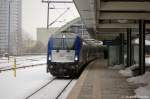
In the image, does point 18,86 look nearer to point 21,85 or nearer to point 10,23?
point 21,85

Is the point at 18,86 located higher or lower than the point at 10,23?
lower

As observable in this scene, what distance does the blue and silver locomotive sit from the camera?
26234 mm

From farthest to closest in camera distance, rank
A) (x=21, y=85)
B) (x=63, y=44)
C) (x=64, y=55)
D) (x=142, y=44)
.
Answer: (x=63, y=44), (x=64, y=55), (x=142, y=44), (x=21, y=85)

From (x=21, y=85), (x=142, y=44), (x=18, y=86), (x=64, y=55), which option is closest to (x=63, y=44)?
(x=64, y=55)

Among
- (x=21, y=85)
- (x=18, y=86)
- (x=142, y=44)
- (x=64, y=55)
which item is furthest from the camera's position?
(x=64, y=55)

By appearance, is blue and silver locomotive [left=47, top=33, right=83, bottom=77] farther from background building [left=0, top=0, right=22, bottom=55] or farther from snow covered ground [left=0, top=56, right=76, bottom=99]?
background building [left=0, top=0, right=22, bottom=55]

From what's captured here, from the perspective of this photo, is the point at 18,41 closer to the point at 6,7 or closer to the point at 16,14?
the point at 16,14

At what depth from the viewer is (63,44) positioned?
26719mm

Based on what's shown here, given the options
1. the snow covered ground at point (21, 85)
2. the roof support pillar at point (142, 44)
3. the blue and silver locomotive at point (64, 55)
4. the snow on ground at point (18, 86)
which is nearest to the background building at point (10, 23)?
the snow covered ground at point (21, 85)

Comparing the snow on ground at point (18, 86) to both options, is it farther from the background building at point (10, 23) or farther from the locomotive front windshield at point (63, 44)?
the background building at point (10, 23)

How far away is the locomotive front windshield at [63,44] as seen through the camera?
87.4 feet

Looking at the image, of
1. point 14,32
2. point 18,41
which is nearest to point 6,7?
point 14,32

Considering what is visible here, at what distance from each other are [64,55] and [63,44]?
77 centimetres

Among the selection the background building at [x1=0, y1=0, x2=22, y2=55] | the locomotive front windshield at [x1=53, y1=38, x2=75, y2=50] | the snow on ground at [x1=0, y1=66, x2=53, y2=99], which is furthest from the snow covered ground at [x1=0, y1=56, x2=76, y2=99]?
the background building at [x1=0, y1=0, x2=22, y2=55]
